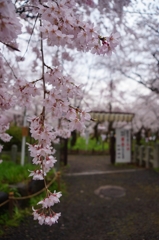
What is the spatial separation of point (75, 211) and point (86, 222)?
2.25ft

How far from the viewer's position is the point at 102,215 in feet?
16.7

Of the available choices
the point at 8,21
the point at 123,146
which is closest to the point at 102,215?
the point at 8,21

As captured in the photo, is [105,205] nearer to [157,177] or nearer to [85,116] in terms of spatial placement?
[157,177]

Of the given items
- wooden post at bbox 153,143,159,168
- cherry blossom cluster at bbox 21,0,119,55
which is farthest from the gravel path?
cherry blossom cluster at bbox 21,0,119,55

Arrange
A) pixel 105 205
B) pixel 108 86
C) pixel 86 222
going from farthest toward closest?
pixel 108 86, pixel 105 205, pixel 86 222

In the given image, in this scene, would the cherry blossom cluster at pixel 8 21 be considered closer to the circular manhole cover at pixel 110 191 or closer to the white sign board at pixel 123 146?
the circular manhole cover at pixel 110 191

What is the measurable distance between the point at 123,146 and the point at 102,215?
7081 millimetres

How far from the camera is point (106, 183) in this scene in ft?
26.5

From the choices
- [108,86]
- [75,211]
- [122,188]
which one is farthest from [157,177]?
[108,86]

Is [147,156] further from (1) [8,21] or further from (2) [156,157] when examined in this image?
(1) [8,21]

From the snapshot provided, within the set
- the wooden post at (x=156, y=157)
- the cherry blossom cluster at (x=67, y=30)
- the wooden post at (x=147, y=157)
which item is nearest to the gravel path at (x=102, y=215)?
the wooden post at (x=156, y=157)

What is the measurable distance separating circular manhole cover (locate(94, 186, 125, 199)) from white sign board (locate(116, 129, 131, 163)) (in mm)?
4442

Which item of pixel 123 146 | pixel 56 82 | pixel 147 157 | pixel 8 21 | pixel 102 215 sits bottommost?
pixel 102 215

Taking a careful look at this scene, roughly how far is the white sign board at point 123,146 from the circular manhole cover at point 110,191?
444cm
